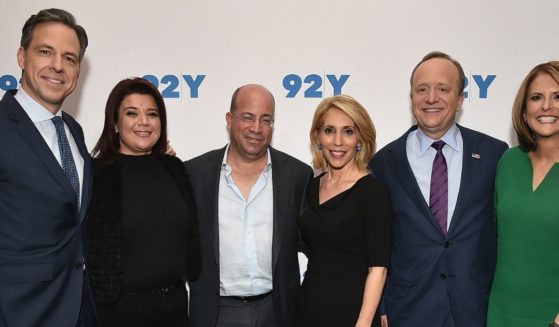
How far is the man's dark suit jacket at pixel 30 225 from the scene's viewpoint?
184 centimetres

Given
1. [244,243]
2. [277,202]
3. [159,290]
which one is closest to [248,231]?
[244,243]

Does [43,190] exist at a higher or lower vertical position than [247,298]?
higher

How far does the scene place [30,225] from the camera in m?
1.86

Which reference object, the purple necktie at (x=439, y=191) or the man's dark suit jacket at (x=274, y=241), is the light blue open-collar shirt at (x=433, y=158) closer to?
the purple necktie at (x=439, y=191)

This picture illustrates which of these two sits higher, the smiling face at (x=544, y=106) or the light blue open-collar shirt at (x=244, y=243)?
the smiling face at (x=544, y=106)

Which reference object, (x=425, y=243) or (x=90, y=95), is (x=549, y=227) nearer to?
(x=425, y=243)

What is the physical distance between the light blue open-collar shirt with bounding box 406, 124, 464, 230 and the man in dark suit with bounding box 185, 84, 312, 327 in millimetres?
607

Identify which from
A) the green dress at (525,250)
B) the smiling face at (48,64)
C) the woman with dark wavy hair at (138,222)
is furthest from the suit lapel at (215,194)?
the green dress at (525,250)

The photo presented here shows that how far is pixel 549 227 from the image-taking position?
Result: 6.38 ft

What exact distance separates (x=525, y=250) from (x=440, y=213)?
15.4 inches

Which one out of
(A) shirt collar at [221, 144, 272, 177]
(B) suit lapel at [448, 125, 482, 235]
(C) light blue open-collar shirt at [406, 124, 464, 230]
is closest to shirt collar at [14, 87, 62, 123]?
(A) shirt collar at [221, 144, 272, 177]

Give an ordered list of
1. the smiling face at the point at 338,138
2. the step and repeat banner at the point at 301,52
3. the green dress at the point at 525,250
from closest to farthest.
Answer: the green dress at the point at 525,250 → the smiling face at the point at 338,138 → the step and repeat banner at the point at 301,52

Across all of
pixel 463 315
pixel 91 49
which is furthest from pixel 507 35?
pixel 91 49

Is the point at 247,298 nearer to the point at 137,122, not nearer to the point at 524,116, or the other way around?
the point at 137,122
